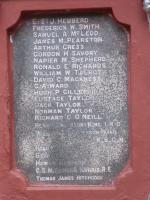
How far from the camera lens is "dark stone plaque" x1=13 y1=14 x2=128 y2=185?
3.35 metres

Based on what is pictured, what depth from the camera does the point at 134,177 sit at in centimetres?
334

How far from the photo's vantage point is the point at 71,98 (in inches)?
133

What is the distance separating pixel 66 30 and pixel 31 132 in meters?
0.72

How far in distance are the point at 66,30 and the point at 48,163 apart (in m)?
0.89

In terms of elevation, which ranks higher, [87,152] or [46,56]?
[46,56]

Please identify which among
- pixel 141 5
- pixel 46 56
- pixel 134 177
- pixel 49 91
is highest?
pixel 141 5

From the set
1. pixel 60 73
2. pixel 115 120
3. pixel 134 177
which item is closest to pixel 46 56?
pixel 60 73

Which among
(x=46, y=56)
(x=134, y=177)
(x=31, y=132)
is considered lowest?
(x=134, y=177)

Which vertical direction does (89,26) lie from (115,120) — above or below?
above

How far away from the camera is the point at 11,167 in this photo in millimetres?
3436

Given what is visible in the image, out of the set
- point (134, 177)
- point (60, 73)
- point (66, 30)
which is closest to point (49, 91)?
point (60, 73)

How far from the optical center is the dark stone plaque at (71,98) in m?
3.35

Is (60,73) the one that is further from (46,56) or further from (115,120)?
(115,120)

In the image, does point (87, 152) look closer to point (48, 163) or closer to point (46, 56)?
point (48, 163)
